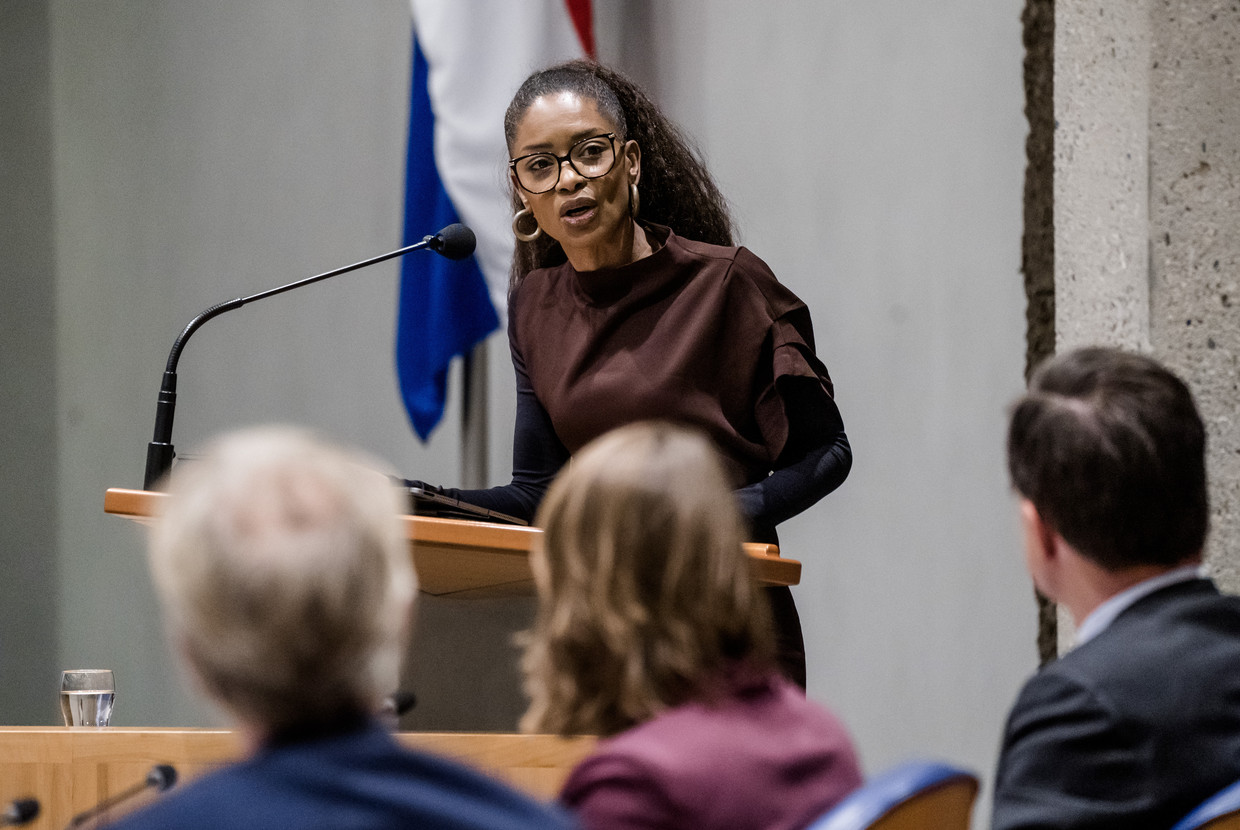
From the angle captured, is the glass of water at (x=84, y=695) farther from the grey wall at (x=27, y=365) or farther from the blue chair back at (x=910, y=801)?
the grey wall at (x=27, y=365)

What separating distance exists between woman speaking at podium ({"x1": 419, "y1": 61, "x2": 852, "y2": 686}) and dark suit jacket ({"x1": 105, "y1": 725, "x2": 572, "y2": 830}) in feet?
4.27

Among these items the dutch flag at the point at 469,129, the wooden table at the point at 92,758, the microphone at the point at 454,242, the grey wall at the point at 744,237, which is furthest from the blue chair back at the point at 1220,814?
the dutch flag at the point at 469,129

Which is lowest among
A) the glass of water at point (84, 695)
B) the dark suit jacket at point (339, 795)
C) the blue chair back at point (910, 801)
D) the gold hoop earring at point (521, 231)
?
the glass of water at point (84, 695)

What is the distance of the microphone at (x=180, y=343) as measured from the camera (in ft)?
6.79

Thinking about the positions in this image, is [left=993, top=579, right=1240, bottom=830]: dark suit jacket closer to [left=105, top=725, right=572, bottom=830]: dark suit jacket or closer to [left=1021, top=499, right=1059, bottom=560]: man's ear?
[left=1021, top=499, right=1059, bottom=560]: man's ear

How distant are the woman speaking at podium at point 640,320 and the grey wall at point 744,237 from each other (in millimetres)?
410

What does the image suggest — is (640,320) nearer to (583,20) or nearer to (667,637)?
(667,637)

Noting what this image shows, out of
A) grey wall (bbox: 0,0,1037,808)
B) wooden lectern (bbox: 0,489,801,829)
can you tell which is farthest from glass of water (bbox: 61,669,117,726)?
wooden lectern (bbox: 0,489,801,829)

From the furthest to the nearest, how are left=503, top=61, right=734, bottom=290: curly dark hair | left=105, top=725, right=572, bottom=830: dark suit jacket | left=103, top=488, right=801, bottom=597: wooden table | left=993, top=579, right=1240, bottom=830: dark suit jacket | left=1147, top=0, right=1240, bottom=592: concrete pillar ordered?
left=1147, top=0, right=1240, bottom=592: concrete pillar < left=503, top=61, right=734, bottom=290: curly dark hair < left=103, top=488, right=801, bottom=597: wooden table < left=993, top=579, right=1240, bottom=830: dark suit jacket < left=105, top=725, right=572, bottom=830: dark suit jacket

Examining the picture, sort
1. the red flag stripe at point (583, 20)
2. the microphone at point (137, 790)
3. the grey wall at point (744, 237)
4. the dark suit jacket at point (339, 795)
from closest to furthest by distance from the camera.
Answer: the dark suit jacket at point (339, 795) < the microphone at point (137, 790) < the grey wall at point (744, 237) < the red flag stripe at point (583, 20)

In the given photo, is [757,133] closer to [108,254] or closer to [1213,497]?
[1213,497]

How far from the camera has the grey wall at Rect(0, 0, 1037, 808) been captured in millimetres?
3148

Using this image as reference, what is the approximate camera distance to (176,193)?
527 cm

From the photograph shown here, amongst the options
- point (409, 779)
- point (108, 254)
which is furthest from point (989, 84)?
point (108, 254)
